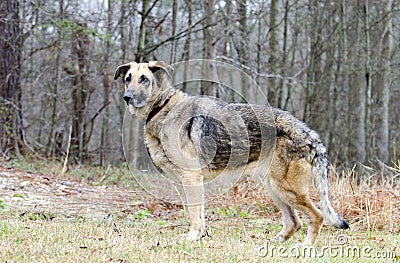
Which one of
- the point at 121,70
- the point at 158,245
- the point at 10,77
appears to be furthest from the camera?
the point at 10,77

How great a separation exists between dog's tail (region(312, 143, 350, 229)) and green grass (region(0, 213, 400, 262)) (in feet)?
1.00

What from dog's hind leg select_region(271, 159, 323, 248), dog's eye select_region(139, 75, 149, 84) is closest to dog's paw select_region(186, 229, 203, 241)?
dog's hind leg select_region(271, 159, 323, 248)

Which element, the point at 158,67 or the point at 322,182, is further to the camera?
the point at 158,67

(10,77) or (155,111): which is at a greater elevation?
(10,77)

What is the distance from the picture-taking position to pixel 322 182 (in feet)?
19.5

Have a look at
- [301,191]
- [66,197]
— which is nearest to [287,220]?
[301,191]

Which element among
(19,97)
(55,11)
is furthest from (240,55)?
(19,97)

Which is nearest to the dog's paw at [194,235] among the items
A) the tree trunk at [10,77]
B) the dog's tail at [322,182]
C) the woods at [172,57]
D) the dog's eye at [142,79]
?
the dog's tail at [322,182]

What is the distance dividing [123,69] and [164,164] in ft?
4.95

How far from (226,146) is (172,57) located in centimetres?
1257

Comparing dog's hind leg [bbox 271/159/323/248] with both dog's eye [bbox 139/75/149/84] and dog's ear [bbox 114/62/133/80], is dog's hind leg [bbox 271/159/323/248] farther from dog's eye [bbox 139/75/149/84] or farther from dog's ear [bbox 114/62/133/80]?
dog's ear [bbox 114/62/133/80]

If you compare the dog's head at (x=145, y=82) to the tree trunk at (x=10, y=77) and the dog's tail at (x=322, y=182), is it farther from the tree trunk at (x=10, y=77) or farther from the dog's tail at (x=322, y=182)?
the tree trunk at (x=10, y=77)

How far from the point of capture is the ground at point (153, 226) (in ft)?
14.4

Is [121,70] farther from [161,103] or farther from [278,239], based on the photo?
[278,239]
